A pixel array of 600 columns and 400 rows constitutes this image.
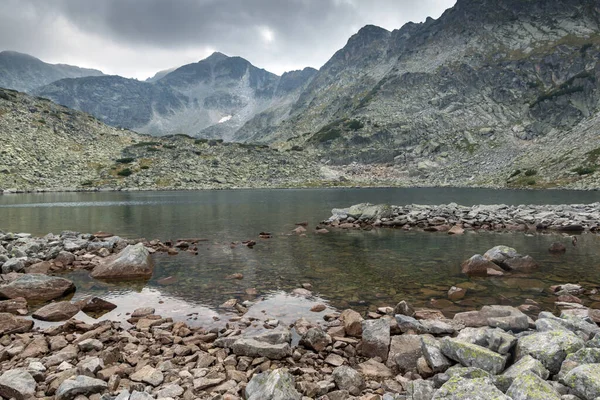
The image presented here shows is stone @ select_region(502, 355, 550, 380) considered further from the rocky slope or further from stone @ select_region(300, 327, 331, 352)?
the rocky slope

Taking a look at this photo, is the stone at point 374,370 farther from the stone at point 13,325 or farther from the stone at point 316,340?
the stone at point 13,325

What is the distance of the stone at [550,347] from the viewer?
313 inches

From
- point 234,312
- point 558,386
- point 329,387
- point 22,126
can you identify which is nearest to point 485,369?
point 558,386

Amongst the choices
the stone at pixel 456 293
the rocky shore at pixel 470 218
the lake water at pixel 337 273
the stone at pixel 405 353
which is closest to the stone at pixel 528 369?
the stone at pixel 405 353

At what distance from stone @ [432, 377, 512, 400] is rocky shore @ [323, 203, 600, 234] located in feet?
108

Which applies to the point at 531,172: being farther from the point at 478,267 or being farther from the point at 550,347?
the point at 550,347

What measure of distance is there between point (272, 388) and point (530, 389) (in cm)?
497

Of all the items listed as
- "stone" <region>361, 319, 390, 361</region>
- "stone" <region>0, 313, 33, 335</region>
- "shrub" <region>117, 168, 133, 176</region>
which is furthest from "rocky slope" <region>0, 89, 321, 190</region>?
"stone" <region>361, 319, 390, 361</region>

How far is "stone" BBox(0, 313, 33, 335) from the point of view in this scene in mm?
12557

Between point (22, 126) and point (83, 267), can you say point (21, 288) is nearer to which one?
point (83, 267)

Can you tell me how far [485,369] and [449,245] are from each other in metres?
24.3

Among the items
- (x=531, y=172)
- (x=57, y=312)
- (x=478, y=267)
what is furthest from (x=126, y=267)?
(x=531, y=172)

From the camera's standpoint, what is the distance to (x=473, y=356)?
8461 millimetres

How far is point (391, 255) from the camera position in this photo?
27266mm
